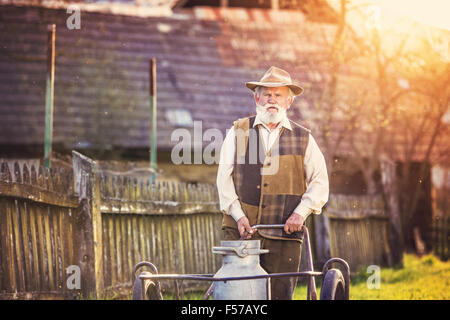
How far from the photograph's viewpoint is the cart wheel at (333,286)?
433 cm

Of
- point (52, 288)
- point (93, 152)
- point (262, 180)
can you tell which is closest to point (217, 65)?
point (93, 152)

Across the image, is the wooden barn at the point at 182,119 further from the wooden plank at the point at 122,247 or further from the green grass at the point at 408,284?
the green grass at the point at 408,284

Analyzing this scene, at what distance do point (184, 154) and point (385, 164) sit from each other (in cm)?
473

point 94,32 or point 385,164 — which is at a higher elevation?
point 94,32

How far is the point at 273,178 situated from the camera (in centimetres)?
492

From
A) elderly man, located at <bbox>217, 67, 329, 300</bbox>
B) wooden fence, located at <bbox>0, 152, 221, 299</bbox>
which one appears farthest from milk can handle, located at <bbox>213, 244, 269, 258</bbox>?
wooden fence, located at <bbox>0, 152, 221, 299</bbox>

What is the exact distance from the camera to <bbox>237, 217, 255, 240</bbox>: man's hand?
4.71 metres

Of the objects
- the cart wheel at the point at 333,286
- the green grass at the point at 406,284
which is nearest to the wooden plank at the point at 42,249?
the green grass at the point at 406,284

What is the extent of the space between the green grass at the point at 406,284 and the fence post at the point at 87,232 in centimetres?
110

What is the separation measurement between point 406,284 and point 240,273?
617 cm

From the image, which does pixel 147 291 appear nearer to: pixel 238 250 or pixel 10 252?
pixel 238 250

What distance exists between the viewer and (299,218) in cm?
475
